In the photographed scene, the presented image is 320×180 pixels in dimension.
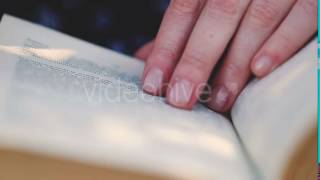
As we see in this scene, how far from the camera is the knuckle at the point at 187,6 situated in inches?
21.5

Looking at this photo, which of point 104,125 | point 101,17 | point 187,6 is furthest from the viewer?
point 101,17

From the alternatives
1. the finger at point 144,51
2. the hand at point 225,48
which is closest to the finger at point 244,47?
the hand at point 225,48

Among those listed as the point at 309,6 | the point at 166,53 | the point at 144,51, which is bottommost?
the point at 144,51

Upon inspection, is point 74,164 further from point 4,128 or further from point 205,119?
point 205,119

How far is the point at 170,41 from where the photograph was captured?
21.0 inches

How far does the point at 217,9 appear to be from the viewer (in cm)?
50

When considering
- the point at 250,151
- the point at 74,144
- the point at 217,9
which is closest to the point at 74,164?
the point at 74,144

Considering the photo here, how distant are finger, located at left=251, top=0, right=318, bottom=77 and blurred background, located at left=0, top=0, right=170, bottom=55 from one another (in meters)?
0.26

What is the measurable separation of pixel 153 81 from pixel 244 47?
0.34 feet

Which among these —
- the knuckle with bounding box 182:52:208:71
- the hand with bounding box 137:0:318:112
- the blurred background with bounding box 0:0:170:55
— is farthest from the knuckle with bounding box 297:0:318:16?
the blurred background with bounding box 0:0:170:55

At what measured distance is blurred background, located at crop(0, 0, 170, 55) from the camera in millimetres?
686

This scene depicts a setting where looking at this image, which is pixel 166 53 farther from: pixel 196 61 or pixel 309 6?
pixel 309 6

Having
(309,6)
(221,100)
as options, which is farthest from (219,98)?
(309,6)

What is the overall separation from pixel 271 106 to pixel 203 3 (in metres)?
0.22
